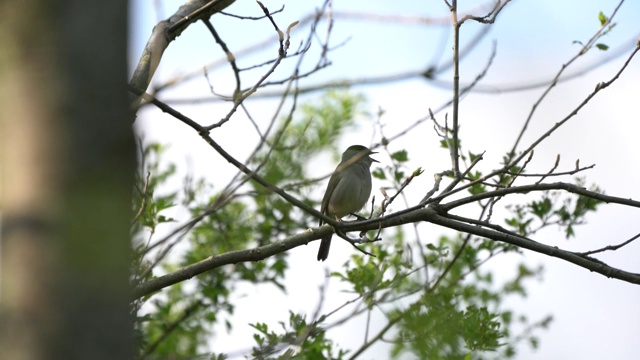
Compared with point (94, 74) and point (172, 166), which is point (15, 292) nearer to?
point (94, 74)

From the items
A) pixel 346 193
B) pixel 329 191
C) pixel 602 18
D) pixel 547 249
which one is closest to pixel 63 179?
pixel 547 249

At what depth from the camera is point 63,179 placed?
1.56m

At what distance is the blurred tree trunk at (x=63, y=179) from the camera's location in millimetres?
1511

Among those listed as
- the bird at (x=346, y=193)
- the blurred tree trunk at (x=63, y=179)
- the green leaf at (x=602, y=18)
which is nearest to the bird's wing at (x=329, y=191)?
the bird at (x=346, y=193)

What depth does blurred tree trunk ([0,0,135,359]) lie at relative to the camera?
1.51 m

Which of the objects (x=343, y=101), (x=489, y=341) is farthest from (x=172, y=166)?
(x=489, y=341)

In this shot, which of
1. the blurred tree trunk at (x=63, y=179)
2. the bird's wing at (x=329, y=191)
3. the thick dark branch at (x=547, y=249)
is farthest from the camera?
the bird's wing at (x=329, y=191)

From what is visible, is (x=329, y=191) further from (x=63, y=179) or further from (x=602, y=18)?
(x=63, y=179)

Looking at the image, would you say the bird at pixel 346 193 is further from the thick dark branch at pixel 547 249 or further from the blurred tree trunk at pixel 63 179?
the blurred tree trunk at pixel 63 179

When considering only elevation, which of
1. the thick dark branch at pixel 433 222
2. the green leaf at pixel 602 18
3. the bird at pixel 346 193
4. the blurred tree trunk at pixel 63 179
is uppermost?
the bird at pixel 346 193

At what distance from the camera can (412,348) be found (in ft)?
16.2

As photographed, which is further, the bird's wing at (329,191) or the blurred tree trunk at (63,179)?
the bird's wing at (329,191)

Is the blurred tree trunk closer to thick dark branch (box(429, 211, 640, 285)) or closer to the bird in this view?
thick dark branch (box(429, 211, 640, 285))


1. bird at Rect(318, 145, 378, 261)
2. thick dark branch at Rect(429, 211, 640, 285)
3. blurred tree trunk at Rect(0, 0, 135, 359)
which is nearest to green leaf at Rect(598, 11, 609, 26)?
thick dark branch at Rect(429, 211, 640, 285)
